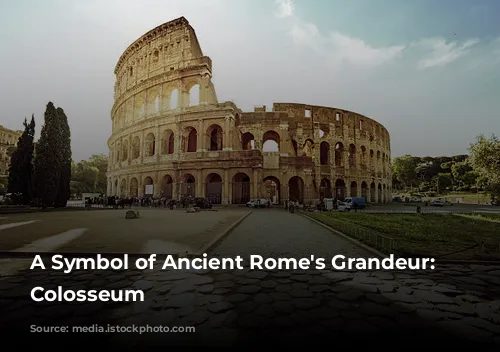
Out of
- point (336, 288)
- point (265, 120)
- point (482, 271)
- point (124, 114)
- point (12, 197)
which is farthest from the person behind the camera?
point (124, 114)

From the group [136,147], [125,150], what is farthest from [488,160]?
[125,150]

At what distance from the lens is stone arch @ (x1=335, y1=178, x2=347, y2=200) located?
113ft

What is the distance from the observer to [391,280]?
3951 mm

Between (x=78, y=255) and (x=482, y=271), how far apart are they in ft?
24.1

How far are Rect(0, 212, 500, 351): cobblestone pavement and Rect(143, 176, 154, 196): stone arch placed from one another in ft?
90.1

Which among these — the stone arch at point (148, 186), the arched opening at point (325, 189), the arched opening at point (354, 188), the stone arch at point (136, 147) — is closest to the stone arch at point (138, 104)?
the stone arch at point (136, 147)

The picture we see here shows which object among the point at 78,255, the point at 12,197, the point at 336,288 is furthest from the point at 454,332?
the point at 12,197

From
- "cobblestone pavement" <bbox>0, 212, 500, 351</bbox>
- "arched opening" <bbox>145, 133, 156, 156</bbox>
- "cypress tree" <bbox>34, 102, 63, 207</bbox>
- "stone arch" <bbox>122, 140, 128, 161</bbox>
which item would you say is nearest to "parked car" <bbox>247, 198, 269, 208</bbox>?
"arched opening" <bbox>145, 133, 156, 156</bbox>

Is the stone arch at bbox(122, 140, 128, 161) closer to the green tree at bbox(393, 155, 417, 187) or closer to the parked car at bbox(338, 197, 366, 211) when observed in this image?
the parked car at bbox(338, 197, 366, 211)

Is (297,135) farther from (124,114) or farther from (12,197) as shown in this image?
(12,197)

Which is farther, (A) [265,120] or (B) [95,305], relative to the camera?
(A) [265,120]

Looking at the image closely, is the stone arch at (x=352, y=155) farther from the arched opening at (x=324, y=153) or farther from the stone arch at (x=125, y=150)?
the stone arch at (x=125, y=150)

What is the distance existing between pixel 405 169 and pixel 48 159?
76169 mm

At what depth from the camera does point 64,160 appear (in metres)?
21.8
